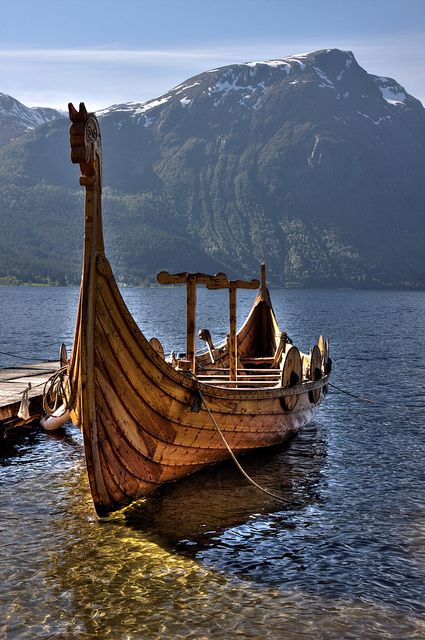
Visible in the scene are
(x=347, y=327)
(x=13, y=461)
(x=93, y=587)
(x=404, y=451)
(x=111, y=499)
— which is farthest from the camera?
(x=347, y=327)

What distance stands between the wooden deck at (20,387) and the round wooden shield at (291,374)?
7730mm

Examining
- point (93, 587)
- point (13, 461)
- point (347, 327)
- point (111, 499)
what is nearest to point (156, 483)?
point (111, 499)

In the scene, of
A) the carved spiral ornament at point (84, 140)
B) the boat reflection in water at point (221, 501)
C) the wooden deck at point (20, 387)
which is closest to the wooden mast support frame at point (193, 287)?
the boat reflection in water at point (221, 501)

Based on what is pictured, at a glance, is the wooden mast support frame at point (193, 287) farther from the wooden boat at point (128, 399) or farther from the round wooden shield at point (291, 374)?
the round wooden shield at point (291, 374)

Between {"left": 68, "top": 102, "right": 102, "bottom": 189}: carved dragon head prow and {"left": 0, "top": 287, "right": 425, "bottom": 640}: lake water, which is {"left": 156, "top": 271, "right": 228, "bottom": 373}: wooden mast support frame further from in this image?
{"left": 68, "top": 102, "right": 102, "bottom": 189}: carved dragon head prow

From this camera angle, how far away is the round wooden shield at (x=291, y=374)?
19844mm

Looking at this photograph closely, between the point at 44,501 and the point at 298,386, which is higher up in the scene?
the point at 298,386

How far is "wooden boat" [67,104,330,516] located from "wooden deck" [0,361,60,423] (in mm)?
5752

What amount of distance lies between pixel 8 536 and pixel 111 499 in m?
1.96

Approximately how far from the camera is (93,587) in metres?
11.7

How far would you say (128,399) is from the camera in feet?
46.5

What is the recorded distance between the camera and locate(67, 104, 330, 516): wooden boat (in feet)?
43.3

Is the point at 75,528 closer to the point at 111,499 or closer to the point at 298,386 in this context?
the point at 111,499

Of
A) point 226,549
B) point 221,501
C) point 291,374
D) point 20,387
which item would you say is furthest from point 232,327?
point 20,387
